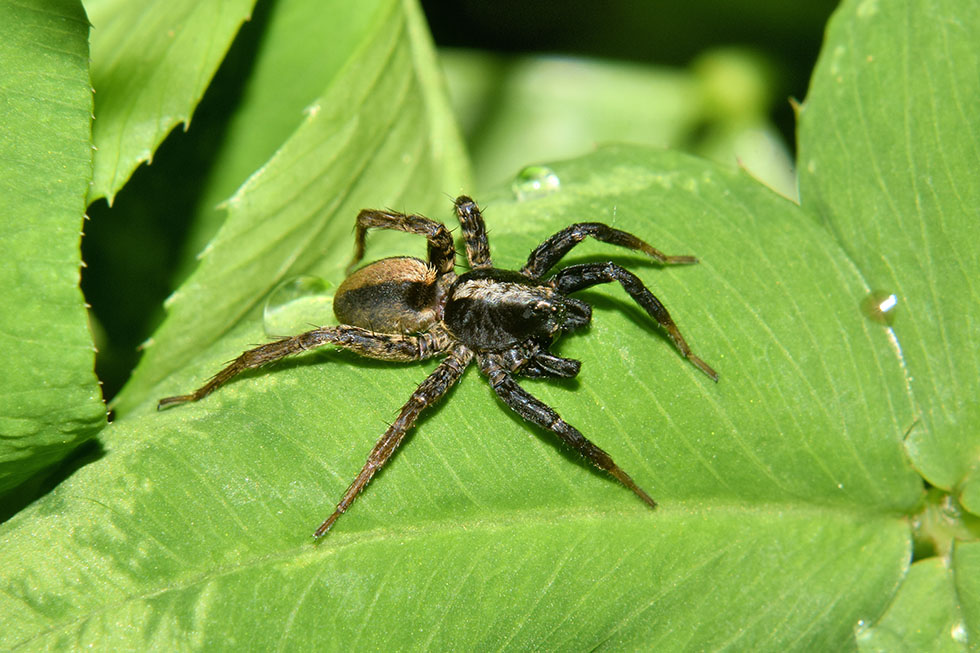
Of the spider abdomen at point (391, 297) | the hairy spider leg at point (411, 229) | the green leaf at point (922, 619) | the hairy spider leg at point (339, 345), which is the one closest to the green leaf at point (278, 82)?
the hairy spider leg at point (411, 229)

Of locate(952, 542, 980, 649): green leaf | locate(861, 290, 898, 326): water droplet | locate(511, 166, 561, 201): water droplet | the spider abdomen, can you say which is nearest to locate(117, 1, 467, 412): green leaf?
the spider abdomen

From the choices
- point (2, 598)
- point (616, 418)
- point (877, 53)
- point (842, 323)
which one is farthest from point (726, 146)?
point (2, 598)

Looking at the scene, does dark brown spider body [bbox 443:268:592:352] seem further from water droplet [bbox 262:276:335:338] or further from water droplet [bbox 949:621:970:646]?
water droplet [bbox 949:621:970:646]

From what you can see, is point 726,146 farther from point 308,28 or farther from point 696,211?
point 308,28

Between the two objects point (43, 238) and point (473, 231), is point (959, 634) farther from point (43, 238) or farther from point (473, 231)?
point (43, 238)

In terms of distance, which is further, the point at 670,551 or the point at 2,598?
the point at 670,551

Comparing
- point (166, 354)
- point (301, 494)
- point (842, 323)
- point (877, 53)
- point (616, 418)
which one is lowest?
point (166, 354)

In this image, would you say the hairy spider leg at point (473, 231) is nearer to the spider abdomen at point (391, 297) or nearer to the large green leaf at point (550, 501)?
the spider abdomen at point (391, 297)
